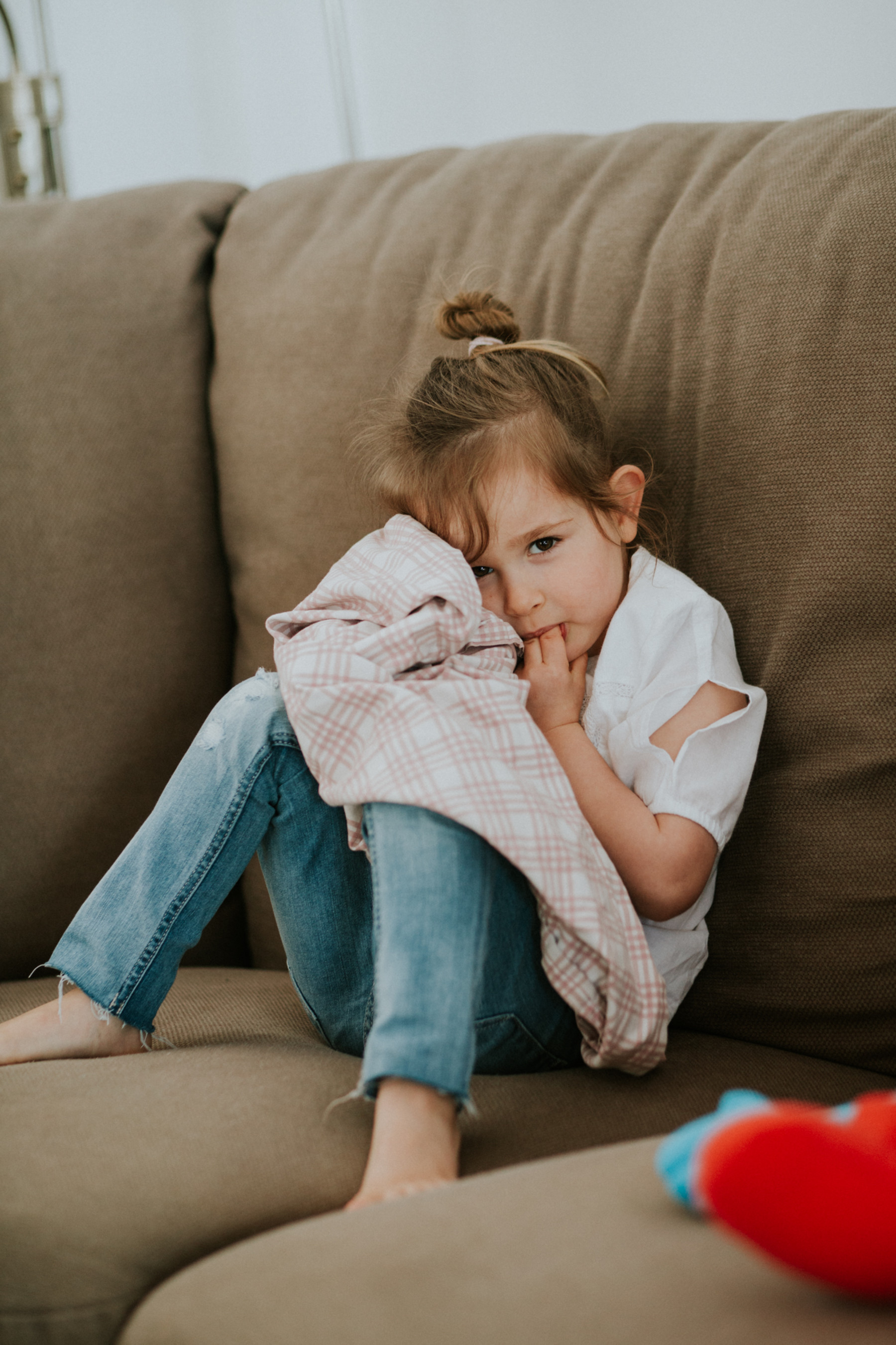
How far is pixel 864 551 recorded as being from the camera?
81cm

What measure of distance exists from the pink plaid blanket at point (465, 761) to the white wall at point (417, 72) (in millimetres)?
903

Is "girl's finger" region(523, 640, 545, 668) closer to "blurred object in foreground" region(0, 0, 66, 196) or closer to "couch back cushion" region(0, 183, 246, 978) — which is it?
"couch back cushion" region(0, 183, 246, 978)

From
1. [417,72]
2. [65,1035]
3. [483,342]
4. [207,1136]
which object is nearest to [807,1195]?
[207,1136]

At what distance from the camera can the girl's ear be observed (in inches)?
36.2

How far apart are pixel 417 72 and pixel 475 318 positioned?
96 cm

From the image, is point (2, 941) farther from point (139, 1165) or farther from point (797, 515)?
point (797, 515)

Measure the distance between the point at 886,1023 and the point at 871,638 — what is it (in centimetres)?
29

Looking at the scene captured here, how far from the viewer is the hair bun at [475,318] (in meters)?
0.97

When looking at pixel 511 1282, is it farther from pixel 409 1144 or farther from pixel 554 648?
pixel 554 648

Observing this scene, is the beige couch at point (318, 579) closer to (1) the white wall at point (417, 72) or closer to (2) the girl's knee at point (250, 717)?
(2) the girl's knee at point (250, 717)

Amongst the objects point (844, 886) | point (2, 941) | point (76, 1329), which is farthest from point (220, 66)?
point (76, 1329)

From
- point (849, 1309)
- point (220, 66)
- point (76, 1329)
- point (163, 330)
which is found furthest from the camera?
point (220, 66)

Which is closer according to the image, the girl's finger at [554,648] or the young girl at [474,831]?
the young girl at [474,831]

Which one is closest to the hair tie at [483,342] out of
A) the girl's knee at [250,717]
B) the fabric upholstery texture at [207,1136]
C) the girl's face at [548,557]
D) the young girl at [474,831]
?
the young girl at [474,831]
